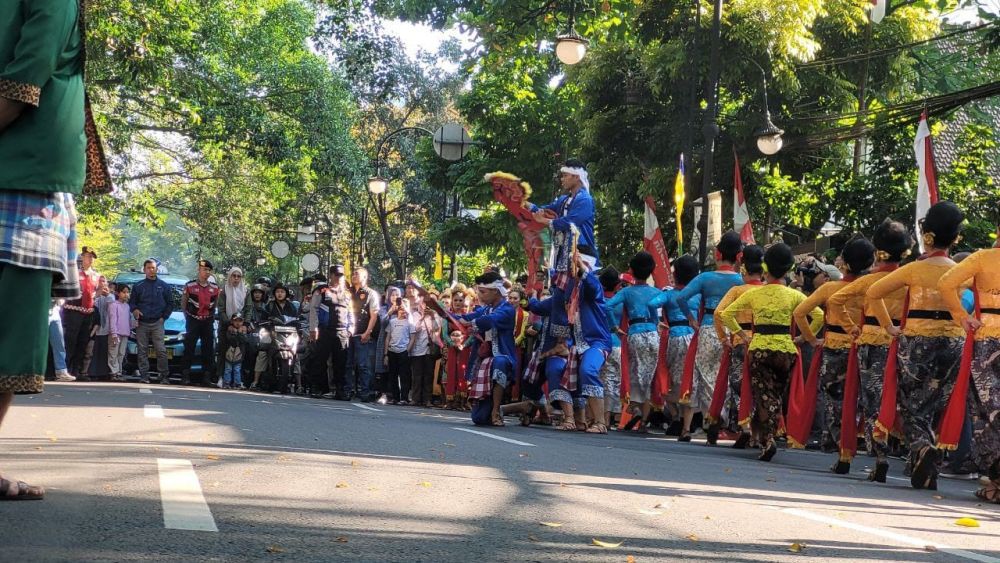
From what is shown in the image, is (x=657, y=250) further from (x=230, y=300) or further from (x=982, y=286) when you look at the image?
(x=982, y=286)

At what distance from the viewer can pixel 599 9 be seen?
29391mm

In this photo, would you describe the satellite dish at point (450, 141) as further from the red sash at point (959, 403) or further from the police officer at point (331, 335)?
the red sash at point (959, 403)

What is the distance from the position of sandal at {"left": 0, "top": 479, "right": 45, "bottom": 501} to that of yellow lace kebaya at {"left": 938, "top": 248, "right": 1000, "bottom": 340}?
6.53m

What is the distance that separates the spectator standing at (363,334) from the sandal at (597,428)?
898cm

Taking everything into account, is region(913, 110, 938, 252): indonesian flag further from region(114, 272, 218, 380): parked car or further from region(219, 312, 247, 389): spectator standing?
region(114, 272, 218, 380): parked car

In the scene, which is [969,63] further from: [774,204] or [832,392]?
[832,392]

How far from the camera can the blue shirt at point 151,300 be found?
23.9 metres

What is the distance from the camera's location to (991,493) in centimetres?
934

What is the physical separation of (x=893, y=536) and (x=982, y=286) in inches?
147

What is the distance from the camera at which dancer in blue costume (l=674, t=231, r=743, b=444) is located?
49.2ft

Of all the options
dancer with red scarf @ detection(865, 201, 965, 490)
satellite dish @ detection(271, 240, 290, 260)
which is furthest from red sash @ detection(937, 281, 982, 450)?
satellite dish @ detection(271, 240, 290, 260)

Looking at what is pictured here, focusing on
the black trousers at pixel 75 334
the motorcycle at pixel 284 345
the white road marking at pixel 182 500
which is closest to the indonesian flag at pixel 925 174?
the motorcycle at pixel 284 345

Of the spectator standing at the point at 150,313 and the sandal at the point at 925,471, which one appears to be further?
the spectator standing at the point at 150,313

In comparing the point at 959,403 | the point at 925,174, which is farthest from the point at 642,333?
the point at 959,403
